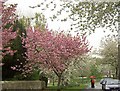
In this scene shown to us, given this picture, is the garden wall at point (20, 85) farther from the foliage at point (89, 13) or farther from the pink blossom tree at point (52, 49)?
the foliage at point (89, 13)

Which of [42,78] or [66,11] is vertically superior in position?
[66,11]

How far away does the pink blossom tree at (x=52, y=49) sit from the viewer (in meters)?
7.12

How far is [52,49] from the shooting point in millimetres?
7195

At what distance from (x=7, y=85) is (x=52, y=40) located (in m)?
1.90

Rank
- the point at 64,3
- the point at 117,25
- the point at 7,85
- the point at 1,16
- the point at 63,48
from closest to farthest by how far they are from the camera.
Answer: the point at 64,3, the point at 117,25, the point at 1,16, the point at 7,85, the point at 63,48

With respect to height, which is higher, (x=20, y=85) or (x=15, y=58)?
(x=15, y=58)

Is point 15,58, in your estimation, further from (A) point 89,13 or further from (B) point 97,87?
(A) point 89,13

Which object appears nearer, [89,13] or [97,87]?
[89,13]

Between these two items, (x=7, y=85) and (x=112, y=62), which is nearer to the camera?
(x=7, y=85)

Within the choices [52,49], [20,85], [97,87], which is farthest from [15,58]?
[97,87]

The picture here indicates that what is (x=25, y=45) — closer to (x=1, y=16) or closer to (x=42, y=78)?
(x=42, y=78)

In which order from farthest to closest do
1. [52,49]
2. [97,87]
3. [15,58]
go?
1. [97,87]
2. [52,49]
3. [15,58]

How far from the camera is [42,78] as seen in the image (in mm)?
8398

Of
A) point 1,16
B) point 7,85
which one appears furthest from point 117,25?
point 7,85
